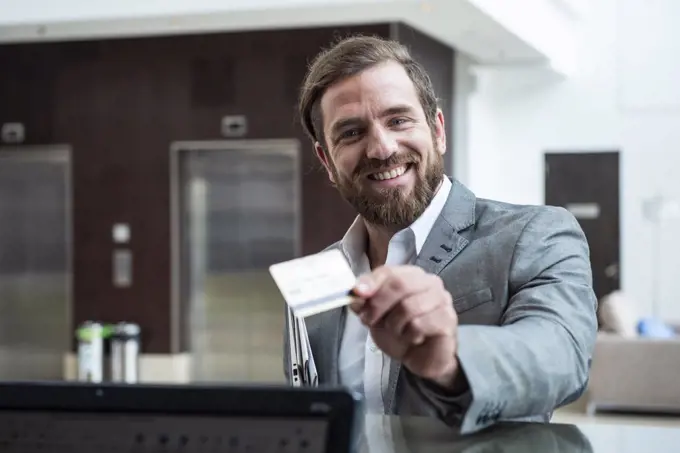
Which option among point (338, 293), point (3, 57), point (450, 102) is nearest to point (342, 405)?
point (338, 293)

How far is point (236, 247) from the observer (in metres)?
11.4

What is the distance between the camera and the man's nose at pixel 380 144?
5.70ft

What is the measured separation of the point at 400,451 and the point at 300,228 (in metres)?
9.91

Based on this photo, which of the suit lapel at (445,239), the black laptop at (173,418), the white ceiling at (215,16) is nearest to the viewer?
the black laptop at (173,418)

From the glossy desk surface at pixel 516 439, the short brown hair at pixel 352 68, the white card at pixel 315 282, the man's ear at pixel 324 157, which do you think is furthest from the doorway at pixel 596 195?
the white card at pixel 315 282

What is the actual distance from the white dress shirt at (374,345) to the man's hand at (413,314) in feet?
1.65

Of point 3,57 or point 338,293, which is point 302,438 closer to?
point 338,293

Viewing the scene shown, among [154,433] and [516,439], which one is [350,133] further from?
[154,433]

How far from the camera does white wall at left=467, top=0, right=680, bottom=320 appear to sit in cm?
1496

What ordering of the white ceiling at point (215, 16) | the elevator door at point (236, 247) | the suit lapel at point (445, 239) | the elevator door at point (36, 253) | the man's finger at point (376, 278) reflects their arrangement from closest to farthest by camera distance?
the man's finger at point (376, 278) < the suit lapel at point (445, 239) < the white ceiling at point (215, 16) < the elevator door at point (236, 247) < the elevator door at point (36, 253)

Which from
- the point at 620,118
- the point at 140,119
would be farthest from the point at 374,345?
the point at 620,118

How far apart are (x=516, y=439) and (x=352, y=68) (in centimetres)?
71

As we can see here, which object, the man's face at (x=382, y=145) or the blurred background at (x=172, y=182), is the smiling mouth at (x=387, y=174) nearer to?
the man's face at (x=382, y=145)

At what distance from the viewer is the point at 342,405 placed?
94cm
